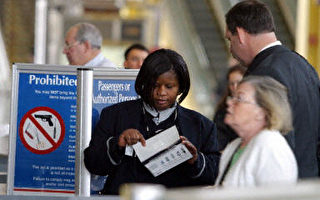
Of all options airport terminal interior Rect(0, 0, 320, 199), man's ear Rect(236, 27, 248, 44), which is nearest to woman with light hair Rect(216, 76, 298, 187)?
man's ear Rect(236, 27, 248, 44)

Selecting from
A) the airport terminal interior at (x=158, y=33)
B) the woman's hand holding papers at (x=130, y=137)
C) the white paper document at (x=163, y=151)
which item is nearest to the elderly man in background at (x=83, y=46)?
the airport terminal interior at (x=158, y=33)

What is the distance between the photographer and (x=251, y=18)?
429cm

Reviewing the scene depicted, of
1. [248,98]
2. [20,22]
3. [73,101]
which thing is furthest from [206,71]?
[248,98]

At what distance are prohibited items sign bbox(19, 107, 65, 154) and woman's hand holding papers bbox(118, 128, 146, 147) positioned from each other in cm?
117

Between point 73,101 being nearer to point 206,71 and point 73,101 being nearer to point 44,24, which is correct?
point 44,24

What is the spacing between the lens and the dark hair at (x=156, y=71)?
4.09 m

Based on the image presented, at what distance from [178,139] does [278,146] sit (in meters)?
1.00

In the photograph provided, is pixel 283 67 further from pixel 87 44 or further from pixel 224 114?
pixel 87 44

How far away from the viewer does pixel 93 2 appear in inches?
867

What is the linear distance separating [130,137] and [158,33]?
13704 mm

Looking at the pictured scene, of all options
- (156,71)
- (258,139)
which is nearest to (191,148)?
(156,71)

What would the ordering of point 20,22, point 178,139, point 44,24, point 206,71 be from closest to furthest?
point 178,139 < point 44,24 < point 20,22 < point 206,71

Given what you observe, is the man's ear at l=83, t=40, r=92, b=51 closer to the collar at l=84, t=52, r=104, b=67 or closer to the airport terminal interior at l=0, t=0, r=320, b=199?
the collar at l=84, t=52, r=104, b=67

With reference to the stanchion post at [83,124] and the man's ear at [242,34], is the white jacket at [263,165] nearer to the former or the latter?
the man's ear at [242,34]
